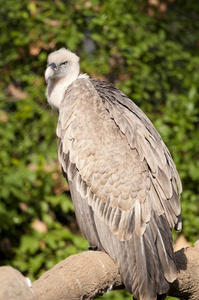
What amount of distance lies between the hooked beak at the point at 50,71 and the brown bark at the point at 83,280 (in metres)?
1.42

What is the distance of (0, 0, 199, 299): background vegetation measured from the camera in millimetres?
5227

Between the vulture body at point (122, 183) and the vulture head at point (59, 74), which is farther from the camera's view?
the vulture head at point (59, 74)

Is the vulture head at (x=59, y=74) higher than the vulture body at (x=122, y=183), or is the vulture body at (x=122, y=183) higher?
the vulture head at (x=59, y=74)

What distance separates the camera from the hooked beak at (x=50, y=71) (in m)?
4.03

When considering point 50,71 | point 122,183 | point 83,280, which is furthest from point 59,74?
point 83,280

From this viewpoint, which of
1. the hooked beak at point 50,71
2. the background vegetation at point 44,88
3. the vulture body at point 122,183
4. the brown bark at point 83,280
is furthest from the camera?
the background vegetation at point 44,88

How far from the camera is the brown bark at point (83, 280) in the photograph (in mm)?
2318

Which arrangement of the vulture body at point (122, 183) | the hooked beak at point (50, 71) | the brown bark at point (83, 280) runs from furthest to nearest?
the hooked beak at point (50, 71)
the vulture body at point (122, 183)
the brown bark at point (83, 280)

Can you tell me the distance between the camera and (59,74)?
412 cm

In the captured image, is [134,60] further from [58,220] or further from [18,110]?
[58,220]

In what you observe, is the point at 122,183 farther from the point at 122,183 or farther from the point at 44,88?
the point at 44,88

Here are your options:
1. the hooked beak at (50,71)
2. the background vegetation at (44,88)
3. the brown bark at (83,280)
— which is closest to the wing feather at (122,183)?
the brown bark at (83,280)

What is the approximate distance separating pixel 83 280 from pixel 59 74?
181 centimetres

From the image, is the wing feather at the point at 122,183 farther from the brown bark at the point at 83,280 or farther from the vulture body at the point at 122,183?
the brown bark at the point at 83,280
